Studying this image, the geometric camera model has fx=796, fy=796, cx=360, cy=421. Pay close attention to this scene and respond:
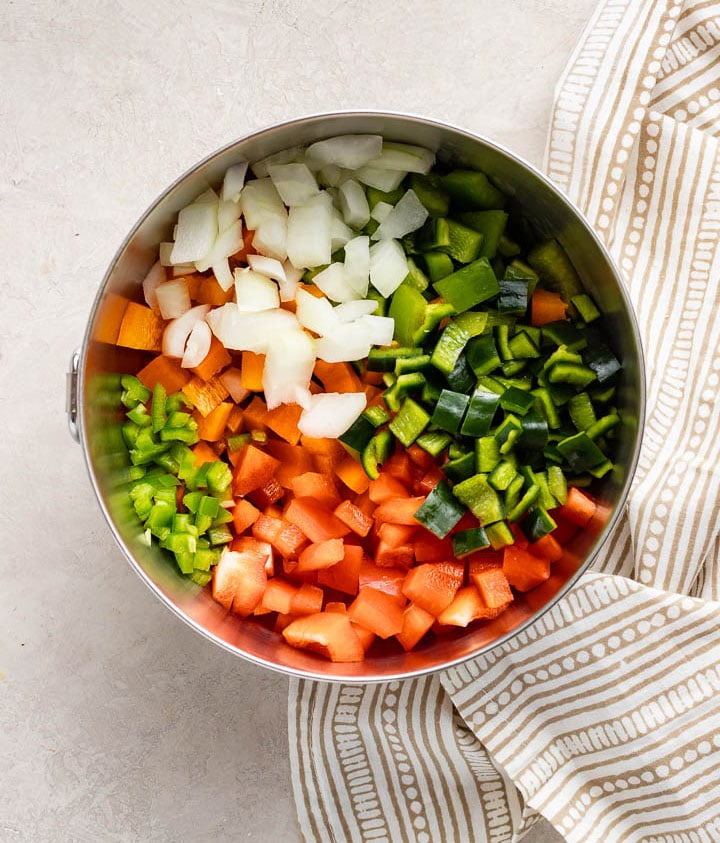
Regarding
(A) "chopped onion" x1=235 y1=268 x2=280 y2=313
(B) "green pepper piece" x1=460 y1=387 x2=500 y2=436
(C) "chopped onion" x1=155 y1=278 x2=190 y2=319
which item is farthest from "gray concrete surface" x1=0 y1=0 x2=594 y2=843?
(B) "green pepper piece" x1=460 y1=387 x2=500 y2=436

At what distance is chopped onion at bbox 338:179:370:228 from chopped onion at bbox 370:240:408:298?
0.20 ft

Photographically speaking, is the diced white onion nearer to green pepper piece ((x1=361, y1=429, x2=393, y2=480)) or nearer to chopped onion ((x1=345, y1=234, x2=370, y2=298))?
chopped onion ((x1=345, y1=234, x2=370, y2=298))

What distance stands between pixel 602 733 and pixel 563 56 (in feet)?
4.45

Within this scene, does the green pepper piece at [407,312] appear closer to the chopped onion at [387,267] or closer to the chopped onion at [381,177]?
the chopped onion at [387,267]

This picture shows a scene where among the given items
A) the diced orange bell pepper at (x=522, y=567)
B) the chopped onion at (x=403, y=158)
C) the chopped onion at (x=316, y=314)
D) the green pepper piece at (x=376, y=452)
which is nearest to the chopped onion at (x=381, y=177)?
the chopped onion at (x=403, y=158)

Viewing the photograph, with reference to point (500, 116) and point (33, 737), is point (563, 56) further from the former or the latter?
point (33, 737)

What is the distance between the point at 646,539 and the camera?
153cm

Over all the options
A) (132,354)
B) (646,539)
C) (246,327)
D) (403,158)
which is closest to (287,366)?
(246,327)

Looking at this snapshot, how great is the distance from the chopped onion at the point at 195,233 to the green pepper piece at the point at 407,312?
342mm

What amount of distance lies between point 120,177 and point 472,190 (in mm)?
721

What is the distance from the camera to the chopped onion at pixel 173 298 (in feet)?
4.69

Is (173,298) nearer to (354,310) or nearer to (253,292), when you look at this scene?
(253,292)

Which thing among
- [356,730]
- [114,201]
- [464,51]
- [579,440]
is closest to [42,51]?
[114,201]

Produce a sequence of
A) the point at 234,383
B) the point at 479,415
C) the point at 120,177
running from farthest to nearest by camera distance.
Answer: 1. the point at 120,177
2. the point at 234,383
3. the point at 479,415
